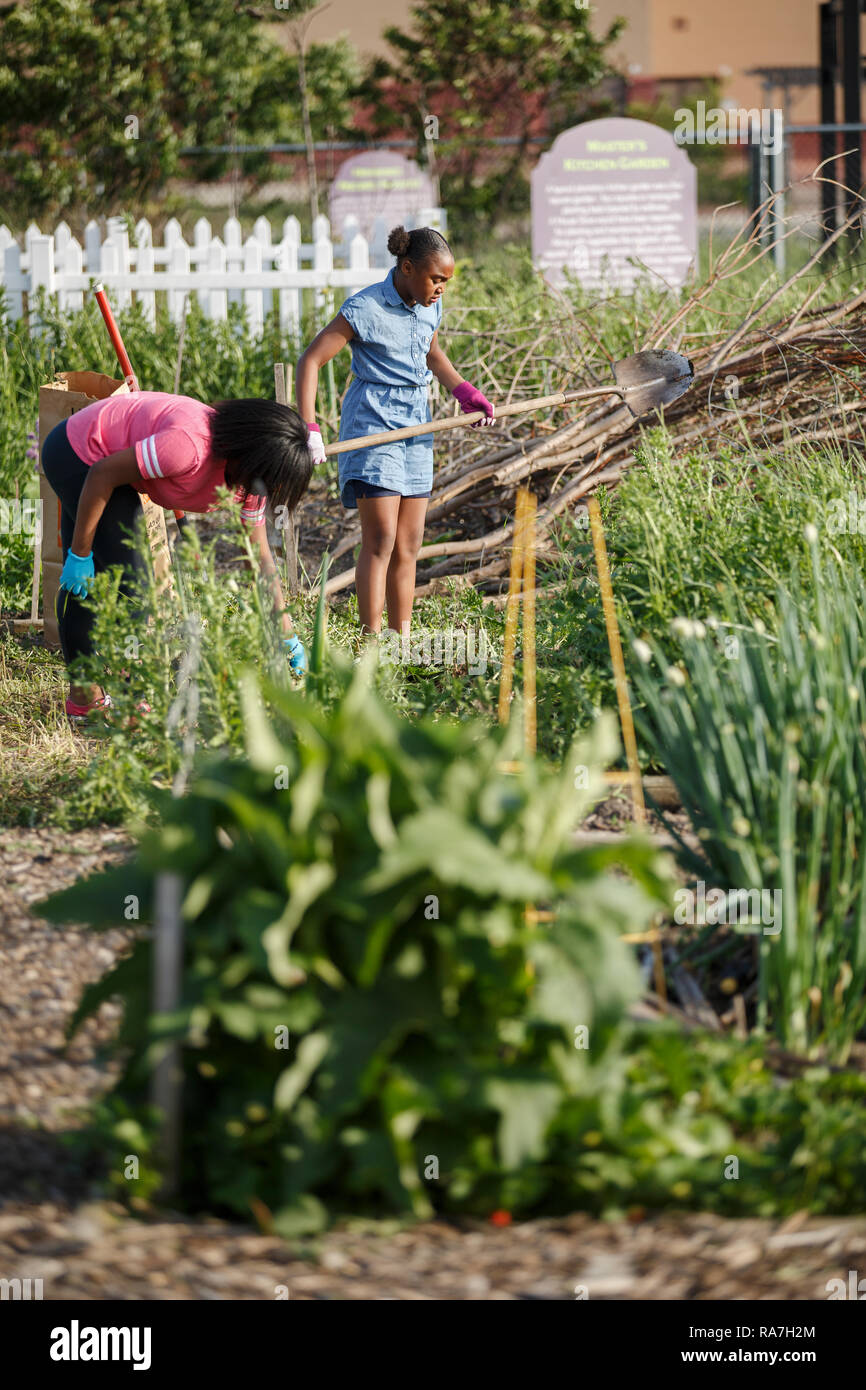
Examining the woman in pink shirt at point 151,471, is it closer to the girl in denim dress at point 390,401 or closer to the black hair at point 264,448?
the black hair at point 264,448

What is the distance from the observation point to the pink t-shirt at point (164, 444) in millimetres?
3484

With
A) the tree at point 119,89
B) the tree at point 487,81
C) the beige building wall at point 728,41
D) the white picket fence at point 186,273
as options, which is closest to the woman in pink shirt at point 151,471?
the white picket fence at point 186,273

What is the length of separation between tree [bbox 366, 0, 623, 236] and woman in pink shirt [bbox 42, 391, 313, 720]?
34.8ft

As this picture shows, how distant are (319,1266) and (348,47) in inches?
563

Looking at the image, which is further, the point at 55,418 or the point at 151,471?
the point at 55,418

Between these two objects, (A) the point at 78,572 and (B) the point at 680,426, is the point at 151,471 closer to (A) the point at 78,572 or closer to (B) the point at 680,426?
(A) the point at 78,572

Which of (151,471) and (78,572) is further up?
(151,471)

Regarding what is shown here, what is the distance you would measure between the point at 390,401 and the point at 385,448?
20 cm

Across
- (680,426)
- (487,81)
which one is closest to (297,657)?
(680,426)

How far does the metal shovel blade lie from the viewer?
16.2 ft

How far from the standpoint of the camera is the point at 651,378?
5000mm

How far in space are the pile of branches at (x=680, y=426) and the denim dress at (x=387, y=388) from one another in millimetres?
546
